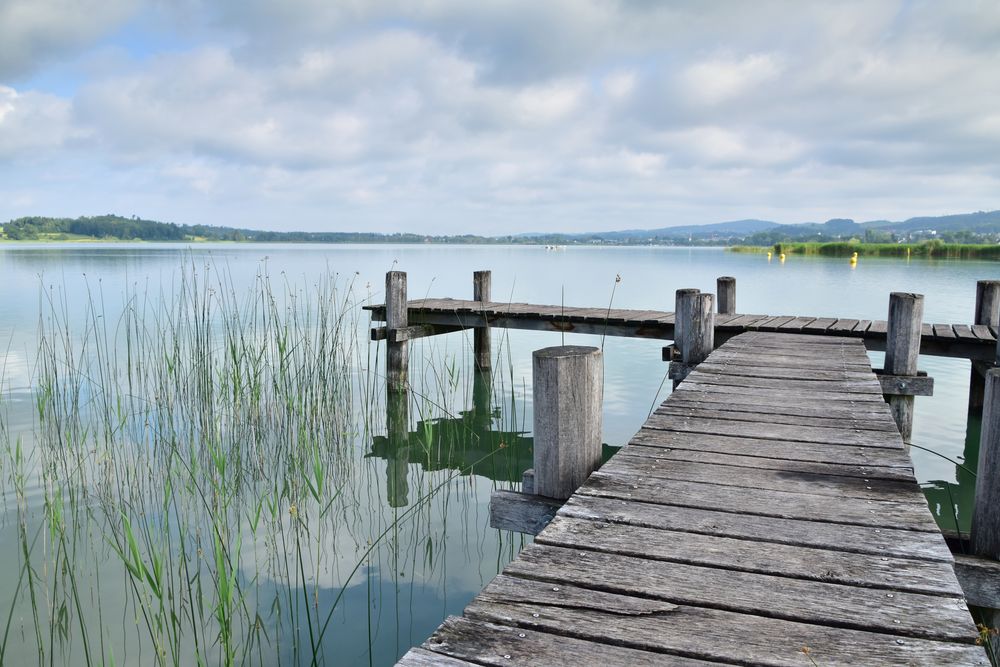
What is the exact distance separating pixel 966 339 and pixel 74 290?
20.8 meters

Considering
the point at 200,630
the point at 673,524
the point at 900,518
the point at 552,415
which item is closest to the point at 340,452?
the point at 200,630

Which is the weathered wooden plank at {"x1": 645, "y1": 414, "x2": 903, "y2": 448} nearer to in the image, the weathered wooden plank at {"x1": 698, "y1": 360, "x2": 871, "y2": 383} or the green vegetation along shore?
the weathered wooden plank at {"x1": 698, "y1": 360, "x2": 871, "y2": 383}

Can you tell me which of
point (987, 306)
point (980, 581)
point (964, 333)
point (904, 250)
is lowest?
point (980, 581)

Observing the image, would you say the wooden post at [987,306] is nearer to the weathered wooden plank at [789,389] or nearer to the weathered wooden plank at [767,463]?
the weathered wooden plank at [789,389]

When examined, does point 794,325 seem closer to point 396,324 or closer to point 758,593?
point 396,324

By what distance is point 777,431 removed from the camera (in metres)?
3.16

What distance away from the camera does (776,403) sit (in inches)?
146

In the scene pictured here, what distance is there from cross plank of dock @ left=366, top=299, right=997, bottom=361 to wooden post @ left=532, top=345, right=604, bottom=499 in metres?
4.33

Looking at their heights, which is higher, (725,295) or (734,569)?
(725,295)

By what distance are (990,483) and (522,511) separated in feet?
5.29

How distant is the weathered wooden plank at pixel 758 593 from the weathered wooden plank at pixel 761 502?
0.46m

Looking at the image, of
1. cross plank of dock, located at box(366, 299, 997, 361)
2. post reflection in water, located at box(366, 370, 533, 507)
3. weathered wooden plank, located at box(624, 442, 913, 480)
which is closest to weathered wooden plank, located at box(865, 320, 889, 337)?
cross plank of dock, located at box(366, 299, 997, 361)

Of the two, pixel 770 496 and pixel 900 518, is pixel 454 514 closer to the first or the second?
pixel 770 496

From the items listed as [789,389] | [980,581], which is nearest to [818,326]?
[789,389]
